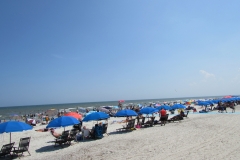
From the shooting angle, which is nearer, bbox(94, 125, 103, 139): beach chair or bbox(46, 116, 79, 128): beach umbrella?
bbox(46, 116, 79, 128): beach umbrella

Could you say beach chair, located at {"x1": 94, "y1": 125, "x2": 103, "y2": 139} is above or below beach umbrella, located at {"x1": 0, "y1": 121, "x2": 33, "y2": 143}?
below

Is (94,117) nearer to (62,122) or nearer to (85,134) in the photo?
(85,134)

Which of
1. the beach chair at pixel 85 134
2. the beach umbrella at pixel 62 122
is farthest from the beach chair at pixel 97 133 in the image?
the beach umbrella at pixel 62 122

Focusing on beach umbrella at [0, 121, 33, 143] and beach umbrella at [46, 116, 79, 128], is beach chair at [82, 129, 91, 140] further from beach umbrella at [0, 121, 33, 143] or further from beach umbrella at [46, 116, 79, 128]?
beach umbrella at [0, 121, 33, 143]

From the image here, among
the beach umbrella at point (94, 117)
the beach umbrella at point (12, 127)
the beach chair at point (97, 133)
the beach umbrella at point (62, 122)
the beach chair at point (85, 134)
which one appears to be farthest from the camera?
the beach umbrella at point (94, 117)

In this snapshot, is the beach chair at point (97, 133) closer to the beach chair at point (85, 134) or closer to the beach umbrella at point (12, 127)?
the beach chair at point (85, 134)

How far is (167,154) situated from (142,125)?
8.22 meters

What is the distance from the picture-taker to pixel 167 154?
23.7 feet

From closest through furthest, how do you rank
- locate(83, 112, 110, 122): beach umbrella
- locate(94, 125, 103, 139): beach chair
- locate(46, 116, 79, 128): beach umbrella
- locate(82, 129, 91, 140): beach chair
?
locate(46, 116, 79, 128): beach umbrella < locate(94, 125, 103, 139): beach chair < locate(82, 129, 91, 140): beach chair < locate(83, 112, 110, 122): beach umbrella

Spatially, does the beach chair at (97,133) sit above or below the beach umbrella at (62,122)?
below

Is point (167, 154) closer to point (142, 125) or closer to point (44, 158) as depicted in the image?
point (44, 158)

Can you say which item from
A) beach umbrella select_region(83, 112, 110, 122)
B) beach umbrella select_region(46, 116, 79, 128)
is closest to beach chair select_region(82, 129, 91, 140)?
beach umbrella select_region(83, 112, 110, 122)

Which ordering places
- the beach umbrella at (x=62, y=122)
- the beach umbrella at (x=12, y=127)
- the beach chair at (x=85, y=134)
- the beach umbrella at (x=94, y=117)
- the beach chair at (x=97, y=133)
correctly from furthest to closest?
1. the beach umbrella at (x=94, y=117)
2. the beach chair at (x=85, y=134)
3. the beach chair at (x=97, y=133)
4. the beach umbrella at (x=62, y=122)
5. the beach umbrella at (x=12, y=127)

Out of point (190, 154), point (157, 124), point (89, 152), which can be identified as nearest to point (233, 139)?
point (190, 154)
